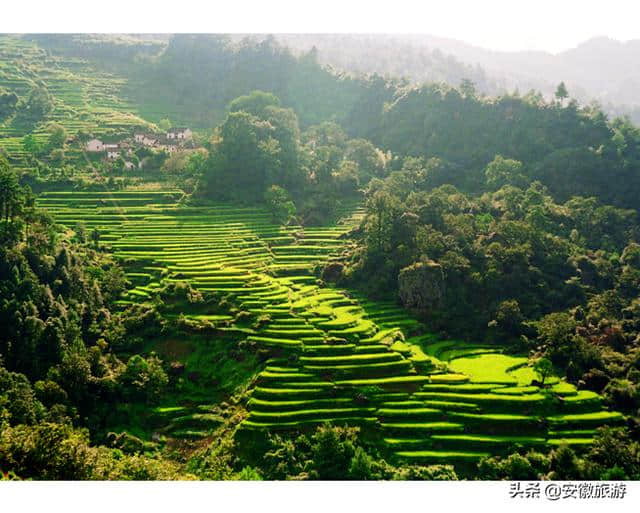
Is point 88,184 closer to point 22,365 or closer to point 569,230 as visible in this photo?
point 22,365

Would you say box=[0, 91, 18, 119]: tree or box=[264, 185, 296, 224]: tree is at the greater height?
box=[0, 91, 18, 119]: tree

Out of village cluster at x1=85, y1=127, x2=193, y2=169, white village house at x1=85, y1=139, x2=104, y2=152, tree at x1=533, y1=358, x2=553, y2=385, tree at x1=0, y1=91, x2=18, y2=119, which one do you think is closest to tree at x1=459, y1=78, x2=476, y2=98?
village cluster at x1=85, y1=127, x2=193, y2=169

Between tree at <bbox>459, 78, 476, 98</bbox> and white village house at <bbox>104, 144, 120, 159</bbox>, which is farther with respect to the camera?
tree at <bbox>459, 78, 476, 98</bbox>

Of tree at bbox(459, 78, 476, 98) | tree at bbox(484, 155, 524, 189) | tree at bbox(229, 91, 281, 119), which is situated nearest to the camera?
tree at bbox(484, 155, 524, 189)

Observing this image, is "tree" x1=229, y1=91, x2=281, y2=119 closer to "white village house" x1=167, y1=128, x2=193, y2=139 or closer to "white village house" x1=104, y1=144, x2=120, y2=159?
"white village house" x1=167, y1=128, x2=193, y2=139

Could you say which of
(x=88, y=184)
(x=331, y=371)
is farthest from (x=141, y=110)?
(x=331, y=371)

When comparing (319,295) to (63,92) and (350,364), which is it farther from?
(63,92)

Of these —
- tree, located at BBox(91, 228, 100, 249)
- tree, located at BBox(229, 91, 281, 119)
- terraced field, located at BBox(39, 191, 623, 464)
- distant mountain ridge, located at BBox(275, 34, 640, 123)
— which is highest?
distant mountain ridge, located at BBox(275, 34, 640, 123)
